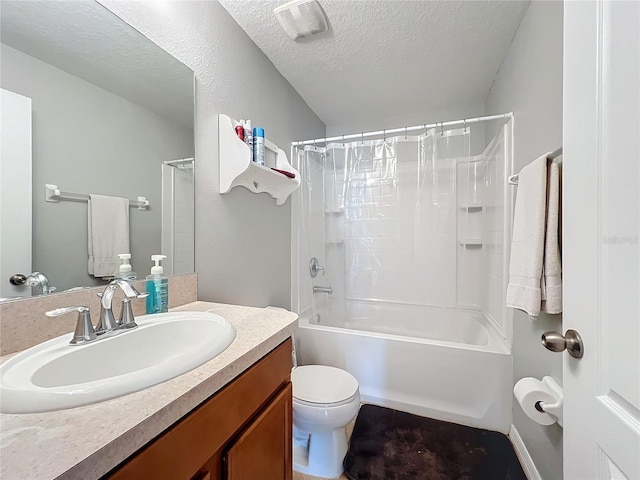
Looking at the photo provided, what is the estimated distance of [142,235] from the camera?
0.98 metres

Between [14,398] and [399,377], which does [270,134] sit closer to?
[14,398]

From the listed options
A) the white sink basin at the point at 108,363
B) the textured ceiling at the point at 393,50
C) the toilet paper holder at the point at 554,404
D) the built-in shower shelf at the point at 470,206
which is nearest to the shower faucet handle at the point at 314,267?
the built-in shower shelf at the point at 470,206

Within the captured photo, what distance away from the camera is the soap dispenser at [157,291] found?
3.09 ft

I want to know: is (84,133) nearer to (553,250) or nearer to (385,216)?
(553,250)

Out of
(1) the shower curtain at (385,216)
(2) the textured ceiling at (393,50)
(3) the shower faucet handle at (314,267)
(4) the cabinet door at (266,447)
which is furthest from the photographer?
(3) the shower faucet handle at (314,267)

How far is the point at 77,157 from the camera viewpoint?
79 centimetres

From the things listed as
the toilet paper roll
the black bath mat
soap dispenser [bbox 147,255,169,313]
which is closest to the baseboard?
the black bath mat

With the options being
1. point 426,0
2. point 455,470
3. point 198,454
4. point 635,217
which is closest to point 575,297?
point 635,217

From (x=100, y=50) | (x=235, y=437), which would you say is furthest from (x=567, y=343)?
(x=100, y=50)

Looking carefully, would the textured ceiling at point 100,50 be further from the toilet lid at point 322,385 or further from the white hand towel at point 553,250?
Answer: the white hand towel at point 553,250

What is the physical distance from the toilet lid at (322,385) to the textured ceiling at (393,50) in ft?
6.56

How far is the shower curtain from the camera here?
1927mm

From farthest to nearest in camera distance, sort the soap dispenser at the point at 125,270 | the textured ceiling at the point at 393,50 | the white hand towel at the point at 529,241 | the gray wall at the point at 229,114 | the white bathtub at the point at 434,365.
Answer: the white bathtub at the point at 434,365 < the textured ceiling at the point at 393,50 < the gray wall at the point at 229,114 < the white hand towel at the point at 529,241 < the soap dispenser at the point at 125,270

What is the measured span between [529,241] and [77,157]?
1.66 metres
